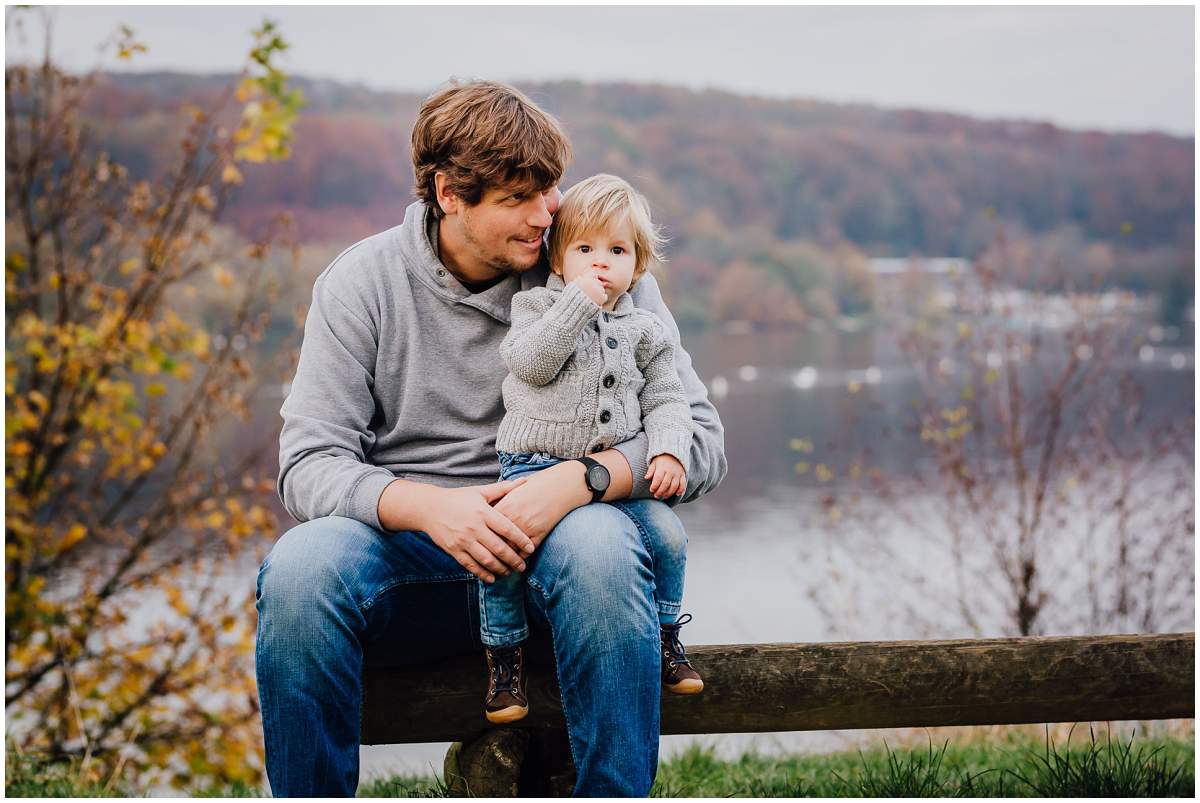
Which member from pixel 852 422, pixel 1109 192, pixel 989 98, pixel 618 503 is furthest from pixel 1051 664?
pixel 989 98

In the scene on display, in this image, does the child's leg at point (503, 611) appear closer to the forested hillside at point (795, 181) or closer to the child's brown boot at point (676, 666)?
the child's brown boot at point (676, 666)

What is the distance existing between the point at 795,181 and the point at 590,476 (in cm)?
1580

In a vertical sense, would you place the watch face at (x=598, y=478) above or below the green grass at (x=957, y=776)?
above

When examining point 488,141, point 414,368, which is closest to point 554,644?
point 414,368

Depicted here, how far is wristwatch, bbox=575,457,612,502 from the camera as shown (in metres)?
1.85

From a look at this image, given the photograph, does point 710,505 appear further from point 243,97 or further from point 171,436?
point 243,97

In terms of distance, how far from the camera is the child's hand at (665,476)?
191 centimetres

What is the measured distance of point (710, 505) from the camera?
1061 cm

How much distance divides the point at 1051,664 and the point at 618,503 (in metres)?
0.88

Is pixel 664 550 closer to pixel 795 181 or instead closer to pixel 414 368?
pixel 414 368

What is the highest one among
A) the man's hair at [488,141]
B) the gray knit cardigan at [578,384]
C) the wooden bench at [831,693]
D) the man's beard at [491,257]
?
the man's hair at [488,141]

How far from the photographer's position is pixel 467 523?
178 cm

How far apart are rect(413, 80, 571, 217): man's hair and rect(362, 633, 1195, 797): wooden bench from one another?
0.82 m

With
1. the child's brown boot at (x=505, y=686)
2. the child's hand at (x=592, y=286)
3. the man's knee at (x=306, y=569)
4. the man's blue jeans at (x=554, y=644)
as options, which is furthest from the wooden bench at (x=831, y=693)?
the child's hand at (x=592, y=286)
